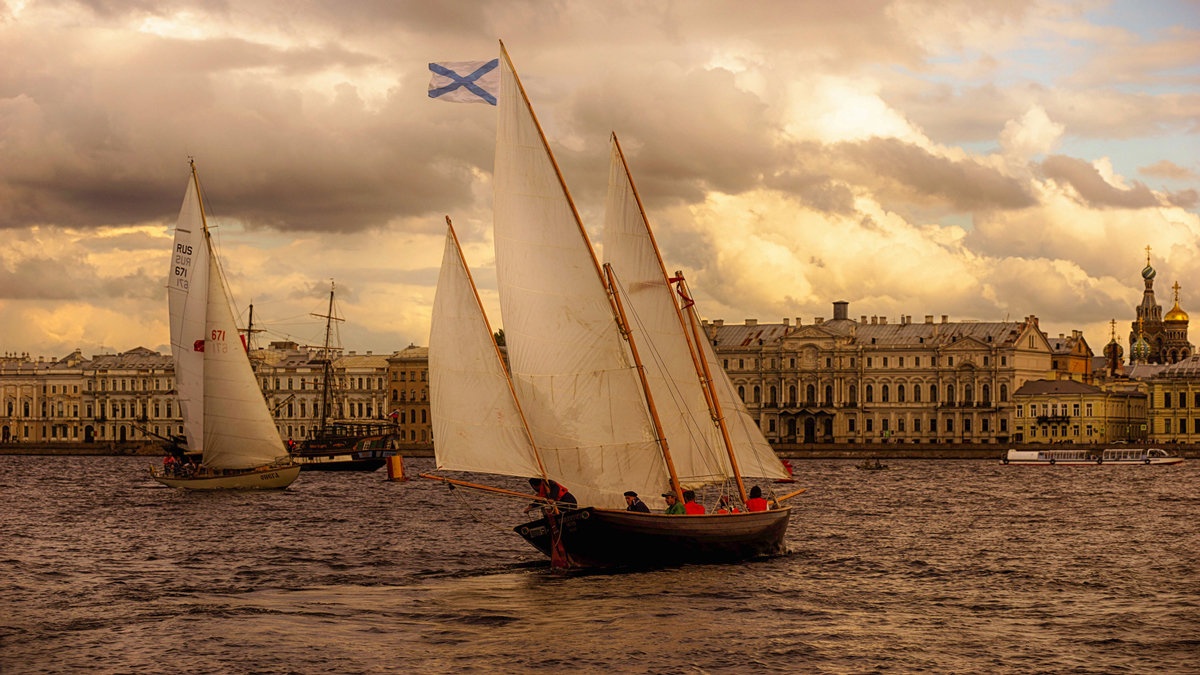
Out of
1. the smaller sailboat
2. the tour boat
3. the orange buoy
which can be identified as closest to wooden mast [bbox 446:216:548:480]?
the smaller sailboat

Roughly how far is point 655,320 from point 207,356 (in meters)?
28.2

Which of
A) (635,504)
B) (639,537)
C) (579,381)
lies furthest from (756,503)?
(579,381)

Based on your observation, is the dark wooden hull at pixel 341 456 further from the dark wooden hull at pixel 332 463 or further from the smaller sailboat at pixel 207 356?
the smaller sailboat at pixel 207 356

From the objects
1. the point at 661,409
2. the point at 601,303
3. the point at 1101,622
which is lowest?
the point at 1101,622

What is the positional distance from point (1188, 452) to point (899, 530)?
7449 cm

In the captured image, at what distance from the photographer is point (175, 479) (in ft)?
195

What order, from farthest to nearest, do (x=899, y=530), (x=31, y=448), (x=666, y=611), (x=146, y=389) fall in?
(x=146, y=389) → (x=31, y=448) → (x=899, y=530) → (x=666, y=611)

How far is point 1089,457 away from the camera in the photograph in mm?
101938

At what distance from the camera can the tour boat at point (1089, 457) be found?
101500mm

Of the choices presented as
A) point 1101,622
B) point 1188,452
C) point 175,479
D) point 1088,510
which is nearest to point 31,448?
point 175,479

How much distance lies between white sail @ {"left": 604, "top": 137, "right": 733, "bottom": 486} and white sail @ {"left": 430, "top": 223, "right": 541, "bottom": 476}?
2828mm

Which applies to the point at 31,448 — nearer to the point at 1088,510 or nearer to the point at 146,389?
the point at 146,389

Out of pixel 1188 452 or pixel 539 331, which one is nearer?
pixel 539 331

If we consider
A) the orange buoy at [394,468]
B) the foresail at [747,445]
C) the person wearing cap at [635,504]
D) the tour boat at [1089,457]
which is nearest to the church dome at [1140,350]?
the tour boat at [1089,457]
